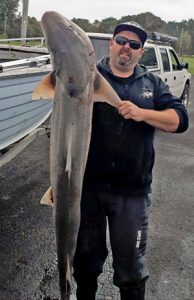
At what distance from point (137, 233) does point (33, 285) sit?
1.39m

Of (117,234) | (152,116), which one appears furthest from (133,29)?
(117,234)

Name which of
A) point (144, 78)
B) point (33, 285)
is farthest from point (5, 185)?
point (144, 78)

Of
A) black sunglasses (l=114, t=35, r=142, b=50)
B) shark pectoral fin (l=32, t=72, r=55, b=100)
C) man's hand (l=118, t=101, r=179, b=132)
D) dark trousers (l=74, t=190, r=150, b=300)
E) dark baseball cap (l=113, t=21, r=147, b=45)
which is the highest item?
dark baseball cap (l=113, t=21, r=147, b=45)

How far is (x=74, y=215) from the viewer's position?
8.58ft

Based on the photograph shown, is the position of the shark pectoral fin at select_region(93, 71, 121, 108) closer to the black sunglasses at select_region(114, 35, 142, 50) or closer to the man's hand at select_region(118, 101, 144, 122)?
the man's hand at select_region(118, 101, 144, 122)

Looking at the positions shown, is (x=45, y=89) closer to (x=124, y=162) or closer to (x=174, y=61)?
(x=124, y=162)

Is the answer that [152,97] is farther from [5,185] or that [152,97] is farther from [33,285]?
[5,185]

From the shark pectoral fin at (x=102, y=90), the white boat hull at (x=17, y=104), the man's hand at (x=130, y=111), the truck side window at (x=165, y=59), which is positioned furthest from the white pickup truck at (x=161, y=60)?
the shark pectoral fin at (x=102, y=90)

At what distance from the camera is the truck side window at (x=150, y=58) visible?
11.1 m

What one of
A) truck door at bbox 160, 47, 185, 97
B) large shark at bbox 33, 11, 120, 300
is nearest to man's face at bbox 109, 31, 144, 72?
large shark at bbox 33, 11, 120, 300

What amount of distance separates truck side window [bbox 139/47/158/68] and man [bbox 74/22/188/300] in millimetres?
8294

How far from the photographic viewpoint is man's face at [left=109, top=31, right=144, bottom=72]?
279 centimetres

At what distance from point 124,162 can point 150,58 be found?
8.80 m

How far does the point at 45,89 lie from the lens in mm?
2338
